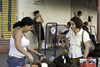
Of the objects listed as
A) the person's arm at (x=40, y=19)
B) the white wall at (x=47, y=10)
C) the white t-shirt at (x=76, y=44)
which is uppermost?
the white wall at (x=47, y=10)

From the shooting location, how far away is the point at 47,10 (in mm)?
10234

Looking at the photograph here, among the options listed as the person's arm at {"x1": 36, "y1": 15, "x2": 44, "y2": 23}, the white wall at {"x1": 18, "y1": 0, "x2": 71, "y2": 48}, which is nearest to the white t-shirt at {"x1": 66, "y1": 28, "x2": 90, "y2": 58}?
the person's arm at {"x1": 36, "y1": 15, "x2": 44, "y2": 23}

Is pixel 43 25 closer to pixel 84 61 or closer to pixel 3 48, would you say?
pixel 3 48

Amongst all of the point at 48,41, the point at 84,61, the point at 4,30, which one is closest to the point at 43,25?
the point at 48,41

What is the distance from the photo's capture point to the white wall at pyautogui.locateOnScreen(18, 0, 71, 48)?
920cm

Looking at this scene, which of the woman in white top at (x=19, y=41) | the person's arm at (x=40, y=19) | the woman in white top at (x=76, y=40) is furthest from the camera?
the person's arm at (x=40, y=19)

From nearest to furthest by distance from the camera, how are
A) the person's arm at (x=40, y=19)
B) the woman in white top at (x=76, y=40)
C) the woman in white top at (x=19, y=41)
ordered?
the woman in white top at (x=19, y=41), the woman in white top at (x=76, y=40), the person's arm at (x=40, y=19)

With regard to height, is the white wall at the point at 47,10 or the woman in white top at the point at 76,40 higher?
the white wall at the point at 47,10

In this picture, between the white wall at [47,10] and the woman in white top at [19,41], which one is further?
the white wall at [47,10]

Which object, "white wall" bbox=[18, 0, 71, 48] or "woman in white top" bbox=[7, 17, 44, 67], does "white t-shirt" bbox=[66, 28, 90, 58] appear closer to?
"woman in white top" bbox=[7, 17, 44, 67]

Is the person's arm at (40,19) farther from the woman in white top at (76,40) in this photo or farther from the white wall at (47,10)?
the woman in white top at (76,40)

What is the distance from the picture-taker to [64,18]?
36.7ft

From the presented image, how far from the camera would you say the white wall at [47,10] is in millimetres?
9203

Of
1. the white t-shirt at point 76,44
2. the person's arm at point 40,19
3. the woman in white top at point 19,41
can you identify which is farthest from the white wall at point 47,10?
the woman in white top at point 19,41
